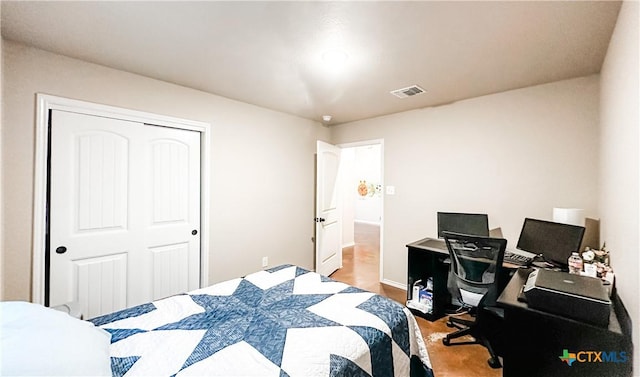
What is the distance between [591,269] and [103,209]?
11.9ft

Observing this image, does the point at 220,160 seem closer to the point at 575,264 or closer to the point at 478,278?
the point at 478,278

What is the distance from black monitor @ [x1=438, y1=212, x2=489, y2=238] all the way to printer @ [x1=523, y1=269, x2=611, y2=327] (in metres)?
1.19

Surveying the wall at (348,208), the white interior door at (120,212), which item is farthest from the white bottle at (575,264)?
the wall at (348,208)

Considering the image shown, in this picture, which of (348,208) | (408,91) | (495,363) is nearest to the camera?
(495,363)

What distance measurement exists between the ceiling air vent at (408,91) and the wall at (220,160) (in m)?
1.54

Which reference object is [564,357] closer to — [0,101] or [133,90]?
[133,90]

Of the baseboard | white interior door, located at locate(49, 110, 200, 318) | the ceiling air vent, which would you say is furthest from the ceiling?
the baseboard

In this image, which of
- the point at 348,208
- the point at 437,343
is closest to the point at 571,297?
the point at 437,343

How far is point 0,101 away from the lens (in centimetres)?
179

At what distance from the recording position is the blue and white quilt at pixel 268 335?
3.55 feet

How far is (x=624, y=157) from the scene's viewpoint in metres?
1.32

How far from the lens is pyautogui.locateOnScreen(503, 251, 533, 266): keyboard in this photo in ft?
7.21

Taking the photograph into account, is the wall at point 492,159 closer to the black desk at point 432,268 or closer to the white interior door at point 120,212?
the black desk at point 432,268

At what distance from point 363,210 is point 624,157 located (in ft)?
26.2
